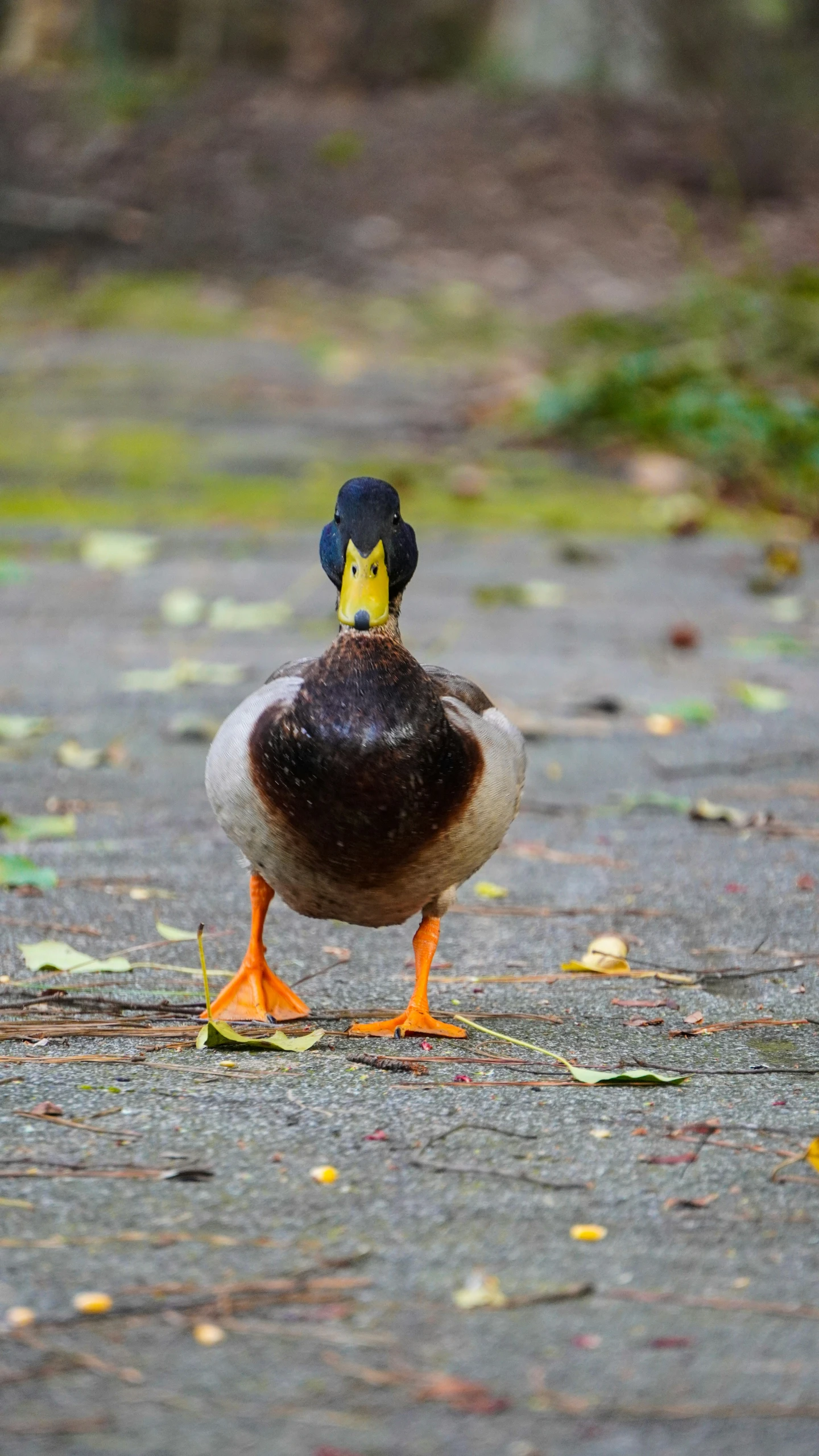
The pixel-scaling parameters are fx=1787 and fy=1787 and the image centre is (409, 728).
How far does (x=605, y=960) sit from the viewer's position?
3.21 m

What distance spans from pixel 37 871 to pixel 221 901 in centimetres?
37

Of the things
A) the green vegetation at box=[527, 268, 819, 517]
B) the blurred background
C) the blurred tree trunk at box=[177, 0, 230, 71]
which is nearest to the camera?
the blurred background

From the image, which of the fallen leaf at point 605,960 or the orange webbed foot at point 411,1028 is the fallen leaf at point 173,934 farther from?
the fallen leaf at point 605,960

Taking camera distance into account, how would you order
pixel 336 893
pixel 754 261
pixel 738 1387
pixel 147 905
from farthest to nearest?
pixel 754 261, pixel 147 905, pixel 336 893, pixel 738 1387

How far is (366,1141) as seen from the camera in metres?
2.22

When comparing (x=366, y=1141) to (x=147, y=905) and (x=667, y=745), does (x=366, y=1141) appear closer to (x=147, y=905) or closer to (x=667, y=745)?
(x=147, y=905)

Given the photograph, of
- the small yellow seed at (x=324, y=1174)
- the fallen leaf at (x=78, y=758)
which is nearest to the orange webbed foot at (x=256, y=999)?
the small yellow seed at (x=324, y=1174)

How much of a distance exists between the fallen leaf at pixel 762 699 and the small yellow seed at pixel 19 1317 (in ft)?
12.8

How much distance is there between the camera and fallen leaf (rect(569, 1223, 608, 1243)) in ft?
6.49

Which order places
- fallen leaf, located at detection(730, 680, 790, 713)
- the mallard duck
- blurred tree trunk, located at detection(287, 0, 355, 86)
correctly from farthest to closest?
blurred tree trunk, located at detection(287, 0, 355, 86)
fallen leaf, located at detection(730, 680, 790, 713)
the mallard duck

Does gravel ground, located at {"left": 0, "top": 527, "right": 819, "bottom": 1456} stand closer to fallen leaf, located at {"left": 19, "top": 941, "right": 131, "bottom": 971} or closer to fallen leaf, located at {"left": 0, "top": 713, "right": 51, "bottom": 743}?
fallen leaf, located at {"left": 19, "top": 941, "right": 131, "bottom": 971}

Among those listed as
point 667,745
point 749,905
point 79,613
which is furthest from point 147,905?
point 79,613

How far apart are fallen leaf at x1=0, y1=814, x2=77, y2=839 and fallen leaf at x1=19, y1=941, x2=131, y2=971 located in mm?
847

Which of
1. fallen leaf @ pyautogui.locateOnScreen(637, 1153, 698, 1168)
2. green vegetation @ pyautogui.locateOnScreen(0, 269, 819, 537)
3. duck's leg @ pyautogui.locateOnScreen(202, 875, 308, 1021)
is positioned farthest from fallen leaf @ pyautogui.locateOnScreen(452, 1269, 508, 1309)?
green vegetation @ pyautogui.locateOnScreen(0, 269, 819, 537)
